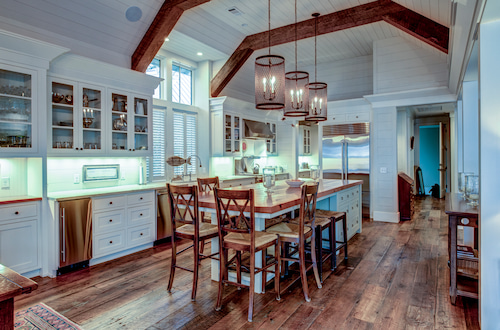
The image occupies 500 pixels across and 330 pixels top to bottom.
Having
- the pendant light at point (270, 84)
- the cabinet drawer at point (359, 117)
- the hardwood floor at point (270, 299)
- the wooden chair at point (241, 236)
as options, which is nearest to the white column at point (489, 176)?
the hardwood floor at point (270, 299)

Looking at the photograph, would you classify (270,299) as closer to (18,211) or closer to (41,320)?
(41,320)

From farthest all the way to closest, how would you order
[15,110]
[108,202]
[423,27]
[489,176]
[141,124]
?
1. [141,124]
2. [423,27]
3. [108,202]
4. [15,110]
5. [489,176]

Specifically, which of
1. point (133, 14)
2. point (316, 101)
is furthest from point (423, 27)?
point (133, 14)

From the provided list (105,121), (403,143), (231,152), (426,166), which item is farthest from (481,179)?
(426,166)

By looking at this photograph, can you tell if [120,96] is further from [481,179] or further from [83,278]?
[481,179]

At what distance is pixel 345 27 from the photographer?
4996 mm

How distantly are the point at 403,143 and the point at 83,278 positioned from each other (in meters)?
8.48

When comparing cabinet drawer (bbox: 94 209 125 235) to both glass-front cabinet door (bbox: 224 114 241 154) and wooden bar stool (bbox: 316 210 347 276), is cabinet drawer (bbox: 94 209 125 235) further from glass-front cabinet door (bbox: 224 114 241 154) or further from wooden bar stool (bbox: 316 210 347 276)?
glass-front cabinet door (bbox: 224 114 241 154)

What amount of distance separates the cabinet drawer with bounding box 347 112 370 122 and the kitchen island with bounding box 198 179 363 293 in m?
1.98

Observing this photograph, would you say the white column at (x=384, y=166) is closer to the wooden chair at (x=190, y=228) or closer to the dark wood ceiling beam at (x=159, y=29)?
the dark wood ceiling beam at (x=159, y=29)

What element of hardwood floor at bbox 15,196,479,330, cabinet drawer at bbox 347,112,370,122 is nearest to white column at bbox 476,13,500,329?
hardwood floor at bbox 15,196,479,330

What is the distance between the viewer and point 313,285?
3.18 metres

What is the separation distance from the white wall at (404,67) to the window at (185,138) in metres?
3.84

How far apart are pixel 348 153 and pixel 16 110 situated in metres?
5.85
